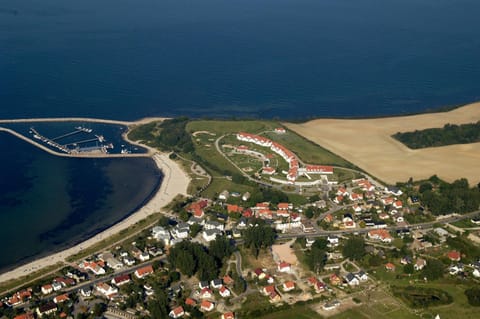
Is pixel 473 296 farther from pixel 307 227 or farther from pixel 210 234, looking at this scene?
pixel 210 234

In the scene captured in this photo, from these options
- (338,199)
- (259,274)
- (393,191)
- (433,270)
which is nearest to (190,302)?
(259,274)

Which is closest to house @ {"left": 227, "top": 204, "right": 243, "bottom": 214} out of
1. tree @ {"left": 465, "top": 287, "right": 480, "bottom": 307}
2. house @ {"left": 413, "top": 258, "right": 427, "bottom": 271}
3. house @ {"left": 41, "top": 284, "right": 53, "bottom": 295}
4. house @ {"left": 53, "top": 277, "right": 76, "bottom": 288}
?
house @ {"left": 53, "top": 277, "right": 76, "bottom": 288}

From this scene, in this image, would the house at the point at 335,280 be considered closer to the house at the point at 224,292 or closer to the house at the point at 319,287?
the house at the point at 319,287

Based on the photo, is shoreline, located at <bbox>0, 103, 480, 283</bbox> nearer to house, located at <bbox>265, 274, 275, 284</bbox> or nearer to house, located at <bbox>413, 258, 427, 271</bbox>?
house, located at <bbox>265, 274, 275, 284</bbox>

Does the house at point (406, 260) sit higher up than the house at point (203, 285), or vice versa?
the house at point (406, 260)

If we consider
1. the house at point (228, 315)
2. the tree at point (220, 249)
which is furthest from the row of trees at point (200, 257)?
the house at point (228, 315)

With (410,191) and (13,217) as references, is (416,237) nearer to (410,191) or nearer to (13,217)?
(410,191)
